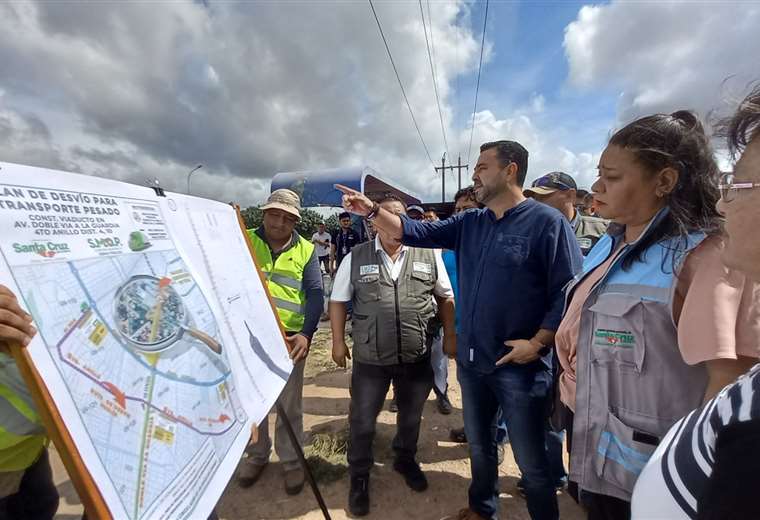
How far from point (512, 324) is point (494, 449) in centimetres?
81

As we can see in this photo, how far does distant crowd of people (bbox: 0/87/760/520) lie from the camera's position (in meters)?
0.63

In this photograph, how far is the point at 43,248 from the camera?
70 centimetres

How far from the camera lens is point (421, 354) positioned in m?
2.18

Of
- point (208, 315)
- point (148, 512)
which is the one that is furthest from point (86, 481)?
point (208, 315)

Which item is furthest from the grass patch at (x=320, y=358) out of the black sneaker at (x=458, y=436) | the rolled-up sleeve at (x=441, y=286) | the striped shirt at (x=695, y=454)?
the striped shirt at (x=695, y=454)

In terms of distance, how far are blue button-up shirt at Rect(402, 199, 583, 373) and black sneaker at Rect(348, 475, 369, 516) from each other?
1227 mm

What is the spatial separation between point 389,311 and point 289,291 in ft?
2.46

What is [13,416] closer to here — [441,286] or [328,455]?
[441,286]

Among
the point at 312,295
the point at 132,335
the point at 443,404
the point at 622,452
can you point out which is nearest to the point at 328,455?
the point at 443,404

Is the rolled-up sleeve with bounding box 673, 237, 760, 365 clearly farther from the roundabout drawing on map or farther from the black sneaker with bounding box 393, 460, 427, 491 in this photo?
the black sneaker with bounding box 393, 460, 427, 491

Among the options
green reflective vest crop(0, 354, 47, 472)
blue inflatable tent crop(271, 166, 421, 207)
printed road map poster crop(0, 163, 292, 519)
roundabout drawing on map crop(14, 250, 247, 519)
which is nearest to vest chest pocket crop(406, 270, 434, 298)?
printed road map poster crop(0, 163, 292, 519)

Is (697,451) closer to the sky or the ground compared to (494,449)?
closer to the sky

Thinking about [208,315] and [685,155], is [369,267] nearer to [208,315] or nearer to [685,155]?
[208,315]

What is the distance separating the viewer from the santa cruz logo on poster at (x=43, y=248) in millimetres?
663
